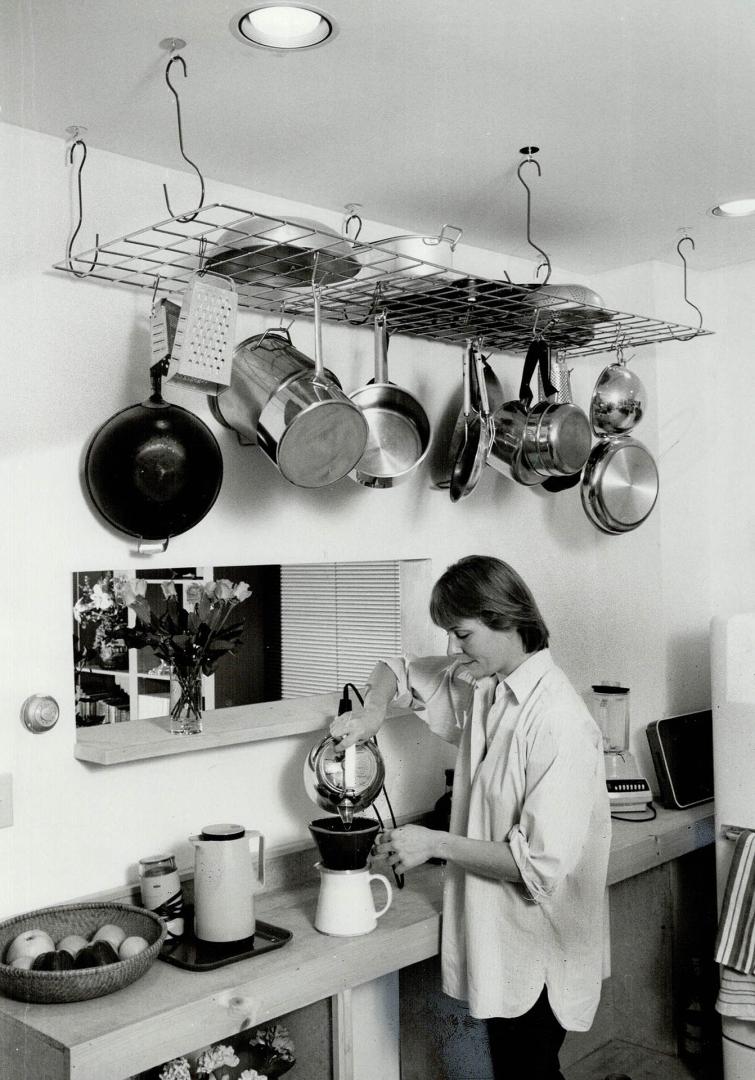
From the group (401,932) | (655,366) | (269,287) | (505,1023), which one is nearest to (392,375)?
Result: (269,287)

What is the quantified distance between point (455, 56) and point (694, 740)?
2063 mm

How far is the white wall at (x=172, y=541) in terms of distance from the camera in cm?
194

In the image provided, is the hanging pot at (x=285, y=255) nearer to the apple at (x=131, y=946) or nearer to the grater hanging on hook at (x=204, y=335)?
the grater hanging on hook at (x=204, y=335)

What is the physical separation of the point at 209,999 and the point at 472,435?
4.40 feet

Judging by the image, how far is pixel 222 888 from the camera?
197 centimetres

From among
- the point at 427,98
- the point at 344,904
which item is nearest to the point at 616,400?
the point at 427,98

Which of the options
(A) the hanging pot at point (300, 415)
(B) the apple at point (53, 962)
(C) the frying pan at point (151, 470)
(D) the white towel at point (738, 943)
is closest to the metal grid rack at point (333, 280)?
(A) the hanging pot at point (300, 415)

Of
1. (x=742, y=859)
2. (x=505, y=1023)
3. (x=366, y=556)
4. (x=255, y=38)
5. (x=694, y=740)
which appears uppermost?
(x=255, y=38)

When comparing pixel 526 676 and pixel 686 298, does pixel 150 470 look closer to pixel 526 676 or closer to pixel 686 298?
pixel 526 676

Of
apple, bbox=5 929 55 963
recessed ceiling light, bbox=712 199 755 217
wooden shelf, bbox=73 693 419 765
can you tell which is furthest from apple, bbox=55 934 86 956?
recessed ceiling light, bbox=712 199 755 217

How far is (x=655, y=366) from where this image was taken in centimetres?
312

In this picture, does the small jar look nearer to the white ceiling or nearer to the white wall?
the white wall

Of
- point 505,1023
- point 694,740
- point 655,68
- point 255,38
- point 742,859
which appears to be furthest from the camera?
point 694,740

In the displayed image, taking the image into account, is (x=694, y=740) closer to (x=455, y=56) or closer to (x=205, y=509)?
(x=205, y=509)
